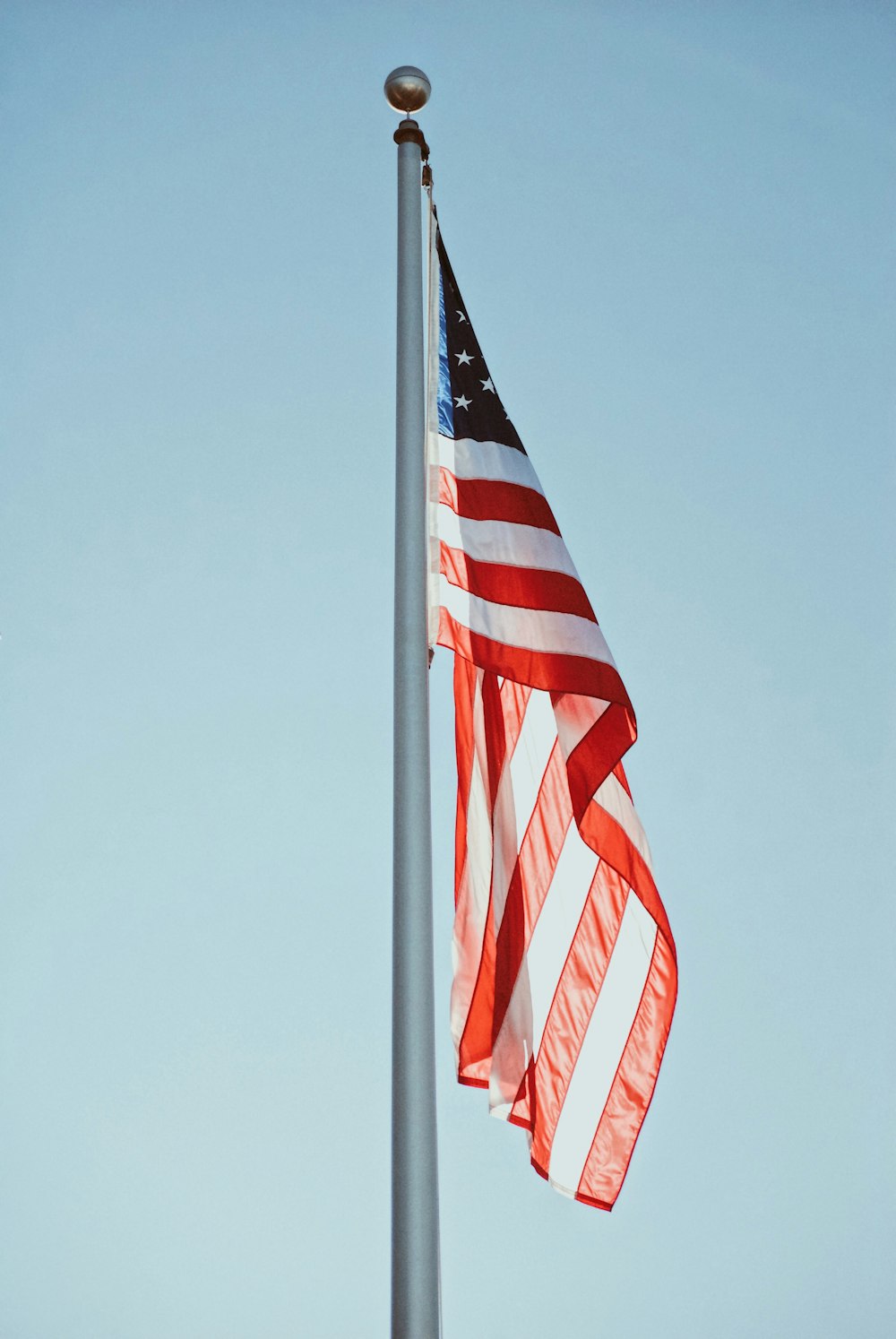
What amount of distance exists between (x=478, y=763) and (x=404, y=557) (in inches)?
42.9

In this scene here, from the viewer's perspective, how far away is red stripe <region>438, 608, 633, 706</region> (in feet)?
18.8

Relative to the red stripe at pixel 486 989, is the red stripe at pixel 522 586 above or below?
above

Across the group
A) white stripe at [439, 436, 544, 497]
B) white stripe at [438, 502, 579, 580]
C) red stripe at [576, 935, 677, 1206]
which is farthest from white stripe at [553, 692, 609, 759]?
white stripe at [439, 436, 544, 497]

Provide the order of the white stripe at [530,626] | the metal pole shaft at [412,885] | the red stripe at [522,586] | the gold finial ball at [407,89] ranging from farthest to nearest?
the gold finial ball at [407,89]
the red stripe at [522,586]
the white stripe at [530,626]
the metal pole shaft at [412,885]


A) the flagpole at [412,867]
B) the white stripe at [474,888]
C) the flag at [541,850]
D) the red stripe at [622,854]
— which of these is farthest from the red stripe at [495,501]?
the red stripe at [622,854]

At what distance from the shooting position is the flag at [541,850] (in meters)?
5.57

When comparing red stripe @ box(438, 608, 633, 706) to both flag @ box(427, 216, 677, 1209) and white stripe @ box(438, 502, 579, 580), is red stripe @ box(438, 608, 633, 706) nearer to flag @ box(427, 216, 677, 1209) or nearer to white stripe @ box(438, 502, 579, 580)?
flag @ box(427, 216, 677, 1209)

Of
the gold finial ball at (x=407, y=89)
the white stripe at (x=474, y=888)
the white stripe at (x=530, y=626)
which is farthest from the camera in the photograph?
the gold finial ball at (x=407, y=89)

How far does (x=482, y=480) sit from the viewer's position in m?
6.37

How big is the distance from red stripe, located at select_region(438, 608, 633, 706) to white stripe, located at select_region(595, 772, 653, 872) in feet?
0.96

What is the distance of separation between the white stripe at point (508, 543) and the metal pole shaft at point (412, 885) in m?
0.43

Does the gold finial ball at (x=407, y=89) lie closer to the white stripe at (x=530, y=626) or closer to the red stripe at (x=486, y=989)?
the white stripe at (x=530, y=626)

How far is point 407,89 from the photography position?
6.98 metres

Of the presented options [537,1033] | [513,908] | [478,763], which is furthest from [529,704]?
[537,1033]
